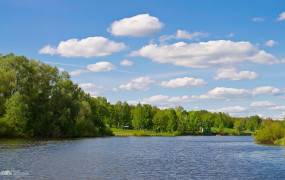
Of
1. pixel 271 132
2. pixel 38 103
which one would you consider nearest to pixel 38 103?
pixel 38 103

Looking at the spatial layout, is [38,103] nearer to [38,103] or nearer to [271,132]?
[38,103]

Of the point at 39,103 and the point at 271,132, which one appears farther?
the point at 39,103

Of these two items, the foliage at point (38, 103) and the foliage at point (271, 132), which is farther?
the foliage at point (38, 103)

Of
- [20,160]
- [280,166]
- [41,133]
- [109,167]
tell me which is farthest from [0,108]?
[280,166]

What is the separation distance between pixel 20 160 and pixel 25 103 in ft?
200

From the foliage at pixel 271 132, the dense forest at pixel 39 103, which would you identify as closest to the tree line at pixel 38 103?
the dense forest at pixel 39 103

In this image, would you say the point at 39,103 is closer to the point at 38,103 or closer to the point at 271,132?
the point at 38,103

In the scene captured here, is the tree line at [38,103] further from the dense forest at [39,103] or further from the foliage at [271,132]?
the foliage at [271,132]

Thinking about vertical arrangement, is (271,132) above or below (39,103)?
below

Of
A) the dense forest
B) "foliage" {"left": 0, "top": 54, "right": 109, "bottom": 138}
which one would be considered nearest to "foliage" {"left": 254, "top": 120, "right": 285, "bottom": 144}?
the dense forest

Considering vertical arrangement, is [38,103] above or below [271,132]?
above

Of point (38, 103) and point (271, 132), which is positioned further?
point (38, 103)

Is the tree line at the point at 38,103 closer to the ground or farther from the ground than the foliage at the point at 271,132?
farther from the ground

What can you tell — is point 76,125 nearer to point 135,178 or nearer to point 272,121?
point 272,121
